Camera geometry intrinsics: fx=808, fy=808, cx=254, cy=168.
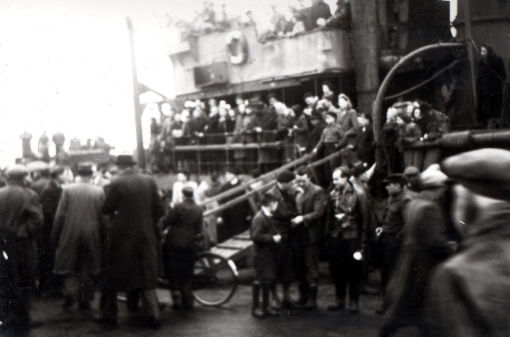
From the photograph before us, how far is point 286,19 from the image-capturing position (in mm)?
19125

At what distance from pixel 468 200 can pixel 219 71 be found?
64.7 feet

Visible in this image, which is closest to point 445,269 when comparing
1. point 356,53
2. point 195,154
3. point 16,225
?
point 16,225

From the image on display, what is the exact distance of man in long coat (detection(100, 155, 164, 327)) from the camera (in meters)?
8.83

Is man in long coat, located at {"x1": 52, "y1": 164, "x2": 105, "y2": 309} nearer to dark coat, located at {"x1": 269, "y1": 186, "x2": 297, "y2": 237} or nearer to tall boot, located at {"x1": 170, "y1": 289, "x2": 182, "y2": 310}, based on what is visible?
tall boot, located at {"x1": 170, "y1": 289, "x2": 182, "y2": 310}

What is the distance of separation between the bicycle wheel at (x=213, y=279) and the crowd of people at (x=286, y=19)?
28.8 ft

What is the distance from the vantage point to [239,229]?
15141 millimetres

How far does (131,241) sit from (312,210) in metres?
2.58

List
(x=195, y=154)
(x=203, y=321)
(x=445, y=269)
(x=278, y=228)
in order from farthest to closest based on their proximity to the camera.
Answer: (x=195, y=154), (x=278, y=228), (x=203, y=321), (x=445, y=269)

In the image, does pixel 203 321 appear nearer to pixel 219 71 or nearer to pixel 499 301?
pixel 499 301

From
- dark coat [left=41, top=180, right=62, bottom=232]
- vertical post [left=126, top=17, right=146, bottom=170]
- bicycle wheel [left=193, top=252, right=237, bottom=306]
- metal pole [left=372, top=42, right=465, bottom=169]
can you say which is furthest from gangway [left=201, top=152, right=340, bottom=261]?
dark coat [left=41, top=180, right=62, bottom=232]

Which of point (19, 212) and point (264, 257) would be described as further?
point (264, 257)

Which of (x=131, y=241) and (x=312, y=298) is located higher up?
(x=131, y=241)

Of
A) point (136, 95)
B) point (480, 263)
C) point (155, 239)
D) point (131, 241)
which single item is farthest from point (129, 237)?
point (480, 263)

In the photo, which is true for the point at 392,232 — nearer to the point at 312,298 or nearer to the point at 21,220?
the point at 312,298
